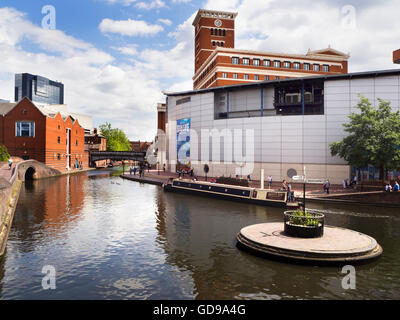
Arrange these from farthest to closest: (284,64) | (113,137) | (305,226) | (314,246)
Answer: (113,137)
(284,64)
(305,226)
(314,246)

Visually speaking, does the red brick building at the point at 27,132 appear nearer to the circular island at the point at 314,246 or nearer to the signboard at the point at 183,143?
the signboard at the point at 183,143

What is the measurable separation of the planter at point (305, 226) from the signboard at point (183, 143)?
142ft

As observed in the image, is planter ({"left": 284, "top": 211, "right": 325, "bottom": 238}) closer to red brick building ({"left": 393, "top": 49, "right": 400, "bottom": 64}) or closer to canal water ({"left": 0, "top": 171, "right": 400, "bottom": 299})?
canal water ({"left": 0, "top": 171, "right": 400, "bottom": 299})

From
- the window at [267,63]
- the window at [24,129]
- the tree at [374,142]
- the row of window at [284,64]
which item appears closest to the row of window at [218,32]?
the row of window at [284,64]

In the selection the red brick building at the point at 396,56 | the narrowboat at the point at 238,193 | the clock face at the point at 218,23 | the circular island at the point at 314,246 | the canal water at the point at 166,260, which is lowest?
the canal water at the point at 166,260

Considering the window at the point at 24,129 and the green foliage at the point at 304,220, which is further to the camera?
the window at the point at 24,129

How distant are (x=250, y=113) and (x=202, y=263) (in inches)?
1587

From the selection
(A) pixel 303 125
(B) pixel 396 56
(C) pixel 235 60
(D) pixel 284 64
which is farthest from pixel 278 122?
(D) pixel 284 64

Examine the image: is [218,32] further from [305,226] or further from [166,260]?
[166,260]

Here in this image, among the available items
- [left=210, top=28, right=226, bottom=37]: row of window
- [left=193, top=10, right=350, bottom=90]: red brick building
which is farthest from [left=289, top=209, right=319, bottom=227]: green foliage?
[left=210, top=28, right=226, bottom=37]: row of window

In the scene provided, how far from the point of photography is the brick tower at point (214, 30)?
294 feet

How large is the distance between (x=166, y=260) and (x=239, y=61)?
6892 cm

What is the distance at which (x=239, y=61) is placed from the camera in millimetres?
75875

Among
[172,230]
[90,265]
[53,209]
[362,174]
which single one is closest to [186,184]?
[53,209]
